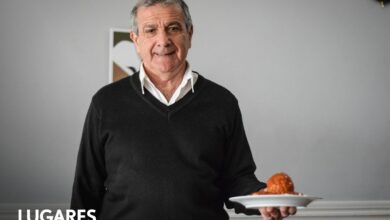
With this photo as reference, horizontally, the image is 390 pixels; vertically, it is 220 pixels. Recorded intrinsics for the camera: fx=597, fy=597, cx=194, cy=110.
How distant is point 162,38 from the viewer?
6.26ft

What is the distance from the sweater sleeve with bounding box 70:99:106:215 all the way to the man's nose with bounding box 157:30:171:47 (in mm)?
302

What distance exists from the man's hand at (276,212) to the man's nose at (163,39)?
1.99ft

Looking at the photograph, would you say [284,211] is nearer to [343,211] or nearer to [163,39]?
[163,39]

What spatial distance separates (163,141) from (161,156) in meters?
0.05

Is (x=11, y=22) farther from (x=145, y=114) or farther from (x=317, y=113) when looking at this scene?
(x=317, y=113)

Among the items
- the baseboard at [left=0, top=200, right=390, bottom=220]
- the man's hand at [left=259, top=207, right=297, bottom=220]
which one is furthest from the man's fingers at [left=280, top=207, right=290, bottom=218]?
the baseboard at [left=0, top=200, right=390, bottom=220]

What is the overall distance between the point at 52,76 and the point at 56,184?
0.53 metres

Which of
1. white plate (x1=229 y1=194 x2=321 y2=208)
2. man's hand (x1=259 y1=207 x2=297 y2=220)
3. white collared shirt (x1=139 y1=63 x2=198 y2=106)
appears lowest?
man's hand (x1=259 y1=207 x2=297 y2=220)

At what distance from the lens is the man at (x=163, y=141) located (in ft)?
5.98

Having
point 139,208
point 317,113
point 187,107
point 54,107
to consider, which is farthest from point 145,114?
point 317,113

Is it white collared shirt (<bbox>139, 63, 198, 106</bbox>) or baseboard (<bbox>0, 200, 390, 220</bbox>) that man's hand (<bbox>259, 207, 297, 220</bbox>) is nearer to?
white collared shirt (<bbox>139, 63, 198, 106</bbox>)

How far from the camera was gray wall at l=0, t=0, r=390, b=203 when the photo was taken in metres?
2.91

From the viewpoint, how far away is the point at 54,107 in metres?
2.95

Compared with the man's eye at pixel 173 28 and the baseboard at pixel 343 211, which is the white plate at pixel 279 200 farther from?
the baseboard at pixel 343 211
